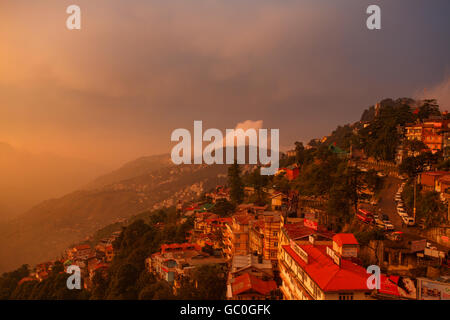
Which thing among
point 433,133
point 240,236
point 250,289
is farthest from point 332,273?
point 433,133

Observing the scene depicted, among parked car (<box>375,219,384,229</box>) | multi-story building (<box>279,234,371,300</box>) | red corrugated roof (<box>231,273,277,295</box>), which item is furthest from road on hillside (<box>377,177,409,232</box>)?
red corrugated roof (<box>231,273,277,295</box>)

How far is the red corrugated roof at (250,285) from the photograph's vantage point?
9.62 meters

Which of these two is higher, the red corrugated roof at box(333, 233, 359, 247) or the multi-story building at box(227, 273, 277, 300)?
the red corrugated roof at box(333, 233, 359, 247)

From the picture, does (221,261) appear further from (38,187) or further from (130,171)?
(130,171)

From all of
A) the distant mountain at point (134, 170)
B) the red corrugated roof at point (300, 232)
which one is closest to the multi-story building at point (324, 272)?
the red corrugated roof at point (300, 232)

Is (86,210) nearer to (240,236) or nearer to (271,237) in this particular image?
(240,236)

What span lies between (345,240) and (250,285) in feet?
11.6

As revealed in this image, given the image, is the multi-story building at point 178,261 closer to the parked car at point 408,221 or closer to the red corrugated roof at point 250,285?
the red corrugated roof at point 250,285

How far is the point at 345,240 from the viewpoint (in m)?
9.06

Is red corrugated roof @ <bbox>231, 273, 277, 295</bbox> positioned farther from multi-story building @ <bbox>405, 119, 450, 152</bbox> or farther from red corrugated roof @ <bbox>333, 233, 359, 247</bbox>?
multi-story building @ <bbox>405, 119, 450, 152</bbox>

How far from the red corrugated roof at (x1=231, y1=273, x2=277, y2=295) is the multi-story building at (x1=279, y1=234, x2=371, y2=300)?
0.63 m

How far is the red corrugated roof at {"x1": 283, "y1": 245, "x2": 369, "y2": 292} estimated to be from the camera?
25.2ft
